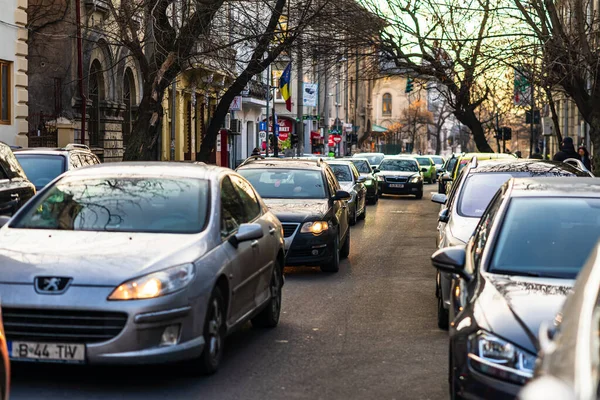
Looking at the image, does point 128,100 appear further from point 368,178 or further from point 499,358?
point 499,358

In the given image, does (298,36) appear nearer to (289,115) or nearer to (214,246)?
(214,246)

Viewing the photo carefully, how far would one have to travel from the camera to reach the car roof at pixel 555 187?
7555 millimetres

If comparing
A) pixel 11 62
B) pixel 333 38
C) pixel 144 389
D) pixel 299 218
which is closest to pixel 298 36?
pixel 333 38

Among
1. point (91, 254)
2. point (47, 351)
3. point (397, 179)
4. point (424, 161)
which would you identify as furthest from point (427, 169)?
point (47, 351)

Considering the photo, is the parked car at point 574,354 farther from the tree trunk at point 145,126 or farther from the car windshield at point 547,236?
the tree trunk at point 145,126

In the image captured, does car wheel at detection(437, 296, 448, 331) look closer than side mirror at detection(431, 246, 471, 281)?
No

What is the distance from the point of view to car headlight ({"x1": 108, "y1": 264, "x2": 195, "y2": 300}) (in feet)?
23.0

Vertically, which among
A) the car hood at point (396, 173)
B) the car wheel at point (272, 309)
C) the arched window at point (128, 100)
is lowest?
the car wheel at point (272, 309)

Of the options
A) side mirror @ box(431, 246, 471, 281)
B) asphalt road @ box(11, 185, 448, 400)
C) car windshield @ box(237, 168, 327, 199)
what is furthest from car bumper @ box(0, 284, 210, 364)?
car windshield @ box(237, 168, 327, 199)

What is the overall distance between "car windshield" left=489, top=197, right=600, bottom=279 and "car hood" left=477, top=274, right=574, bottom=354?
0.24 meters

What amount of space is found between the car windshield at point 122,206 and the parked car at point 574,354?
4.92 m

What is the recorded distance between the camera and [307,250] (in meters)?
14.3

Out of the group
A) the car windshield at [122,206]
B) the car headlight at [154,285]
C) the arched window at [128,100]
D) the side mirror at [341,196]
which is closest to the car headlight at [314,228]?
the side mirror at [341,196]

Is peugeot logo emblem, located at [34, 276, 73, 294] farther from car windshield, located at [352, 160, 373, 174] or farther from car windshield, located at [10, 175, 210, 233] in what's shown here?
car windshield, located at [352, 160, 373, 174]
